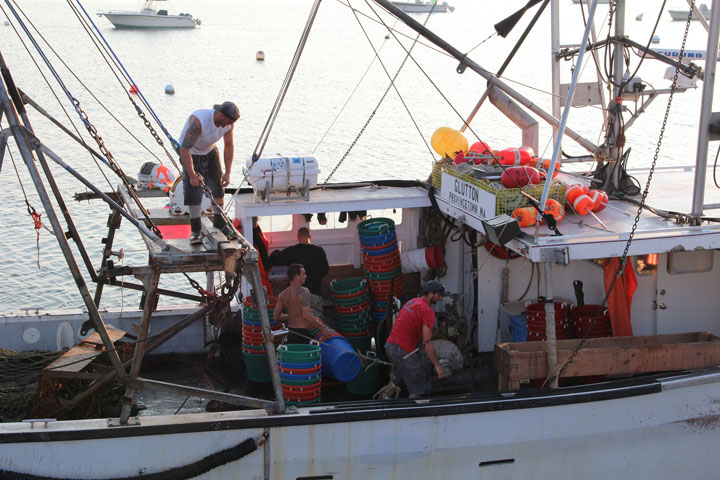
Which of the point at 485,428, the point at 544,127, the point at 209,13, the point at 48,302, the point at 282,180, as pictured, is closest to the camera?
the point at 485,428

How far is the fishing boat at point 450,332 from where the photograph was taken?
23.6 ft

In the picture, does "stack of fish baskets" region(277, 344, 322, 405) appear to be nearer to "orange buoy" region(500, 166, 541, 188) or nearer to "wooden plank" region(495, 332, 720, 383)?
"wooden plank" region(495, 332, 720, 383)

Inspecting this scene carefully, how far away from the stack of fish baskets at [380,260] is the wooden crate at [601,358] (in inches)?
81.3

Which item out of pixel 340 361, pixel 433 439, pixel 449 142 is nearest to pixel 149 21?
pixel 449 142

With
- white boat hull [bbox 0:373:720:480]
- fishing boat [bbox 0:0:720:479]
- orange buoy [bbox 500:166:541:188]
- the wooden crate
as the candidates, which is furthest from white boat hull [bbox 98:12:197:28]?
white boat hull [bbox 0:373:720:480]

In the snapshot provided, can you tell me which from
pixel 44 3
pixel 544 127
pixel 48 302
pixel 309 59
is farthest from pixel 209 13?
pixel 48 302

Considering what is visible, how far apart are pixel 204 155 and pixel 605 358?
4.54 meters

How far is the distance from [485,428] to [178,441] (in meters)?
2.82

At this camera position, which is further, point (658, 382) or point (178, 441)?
point (658, 382)

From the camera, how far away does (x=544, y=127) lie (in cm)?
2933

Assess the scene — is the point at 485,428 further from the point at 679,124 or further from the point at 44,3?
the point at 44,3

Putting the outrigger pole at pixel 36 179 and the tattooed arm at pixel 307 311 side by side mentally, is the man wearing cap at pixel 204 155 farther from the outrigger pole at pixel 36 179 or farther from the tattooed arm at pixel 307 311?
the tattooed arm at pixel 307 311

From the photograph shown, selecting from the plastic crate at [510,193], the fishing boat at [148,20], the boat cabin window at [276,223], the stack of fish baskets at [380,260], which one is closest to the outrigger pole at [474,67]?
the plastic crate at [510,193]

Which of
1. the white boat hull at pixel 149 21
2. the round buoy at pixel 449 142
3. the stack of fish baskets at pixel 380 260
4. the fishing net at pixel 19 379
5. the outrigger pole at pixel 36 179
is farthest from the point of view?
the white boat hull at pixel 149 21
